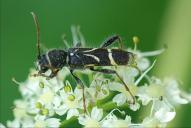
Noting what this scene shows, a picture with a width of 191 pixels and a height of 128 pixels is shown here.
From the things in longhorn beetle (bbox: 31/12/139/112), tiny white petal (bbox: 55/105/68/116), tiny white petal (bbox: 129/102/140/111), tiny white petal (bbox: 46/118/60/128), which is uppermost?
longhorn beetle (bbox: 31/12/139/112)

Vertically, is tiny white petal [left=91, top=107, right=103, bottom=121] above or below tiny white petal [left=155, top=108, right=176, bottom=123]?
above

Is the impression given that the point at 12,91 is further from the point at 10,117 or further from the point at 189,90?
the point at 189,90

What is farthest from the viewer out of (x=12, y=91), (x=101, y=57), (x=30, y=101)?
(x=12, y=91)

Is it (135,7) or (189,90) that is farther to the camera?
(135,7)

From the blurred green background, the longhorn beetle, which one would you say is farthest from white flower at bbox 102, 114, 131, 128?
the blurred green background

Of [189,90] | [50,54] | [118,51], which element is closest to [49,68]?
[50,54]

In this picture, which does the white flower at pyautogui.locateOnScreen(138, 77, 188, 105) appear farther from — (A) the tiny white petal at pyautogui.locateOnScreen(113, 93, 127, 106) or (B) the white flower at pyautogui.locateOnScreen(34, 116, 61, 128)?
(B) the white flower at pyautogui.locateOnScreen(34, 116, 61, 128)

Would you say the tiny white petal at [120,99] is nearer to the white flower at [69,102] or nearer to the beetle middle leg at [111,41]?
the white flower at [69,102]
